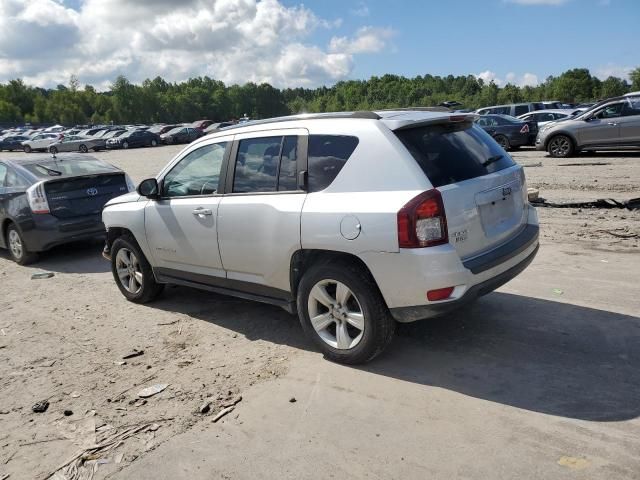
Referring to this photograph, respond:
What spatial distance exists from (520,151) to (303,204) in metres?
17.8

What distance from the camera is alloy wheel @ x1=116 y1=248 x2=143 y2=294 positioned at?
6.20 m

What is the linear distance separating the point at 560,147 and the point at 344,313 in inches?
589

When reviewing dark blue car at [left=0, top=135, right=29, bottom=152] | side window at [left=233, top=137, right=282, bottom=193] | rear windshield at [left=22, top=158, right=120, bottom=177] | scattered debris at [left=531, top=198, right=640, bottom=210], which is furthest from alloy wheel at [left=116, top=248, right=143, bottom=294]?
dark blue car at [left=0, top=135, right=29, bottom=152]

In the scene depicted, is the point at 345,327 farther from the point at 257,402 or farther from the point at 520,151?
the point at 520,151

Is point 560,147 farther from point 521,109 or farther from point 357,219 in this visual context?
point 357,219

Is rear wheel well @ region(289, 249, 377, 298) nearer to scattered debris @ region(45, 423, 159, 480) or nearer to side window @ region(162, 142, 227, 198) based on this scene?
side window @ region(162, 142, 227, 198)

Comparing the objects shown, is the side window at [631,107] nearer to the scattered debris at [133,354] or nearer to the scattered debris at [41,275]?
the scattered debris at [41,275]

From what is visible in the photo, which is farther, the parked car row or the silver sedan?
the parked car row

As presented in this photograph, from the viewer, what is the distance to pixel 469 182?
405cm

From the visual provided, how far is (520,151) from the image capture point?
66.2ft

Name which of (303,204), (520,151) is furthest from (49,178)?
(520,151)

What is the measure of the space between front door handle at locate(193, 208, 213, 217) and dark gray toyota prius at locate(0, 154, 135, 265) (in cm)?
418

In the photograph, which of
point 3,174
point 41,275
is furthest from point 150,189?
point 3,174

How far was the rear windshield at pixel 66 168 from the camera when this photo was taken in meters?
8.73
